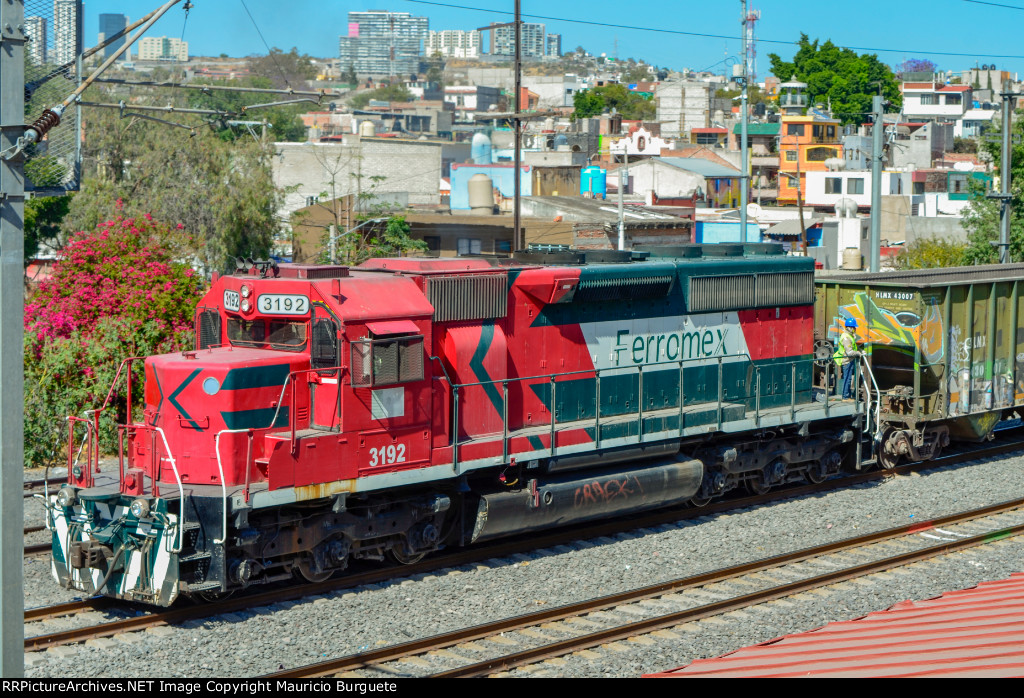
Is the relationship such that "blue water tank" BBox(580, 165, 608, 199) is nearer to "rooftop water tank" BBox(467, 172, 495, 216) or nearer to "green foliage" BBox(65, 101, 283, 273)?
"rooftop water tank" BBox(467, 172, 495, 216)

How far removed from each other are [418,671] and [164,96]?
1483 inches

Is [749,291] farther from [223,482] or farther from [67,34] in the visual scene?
[67,34]

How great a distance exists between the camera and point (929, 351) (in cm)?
1688

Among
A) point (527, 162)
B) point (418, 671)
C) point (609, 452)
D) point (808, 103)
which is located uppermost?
point (808, 103)

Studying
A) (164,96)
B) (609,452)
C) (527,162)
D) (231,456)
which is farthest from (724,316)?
(527,162)

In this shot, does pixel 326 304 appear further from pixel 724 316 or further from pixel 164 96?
pixel 164 96

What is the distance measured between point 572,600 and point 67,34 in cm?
697

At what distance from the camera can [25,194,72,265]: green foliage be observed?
2816cm

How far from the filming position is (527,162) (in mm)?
64062

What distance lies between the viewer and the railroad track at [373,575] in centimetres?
998

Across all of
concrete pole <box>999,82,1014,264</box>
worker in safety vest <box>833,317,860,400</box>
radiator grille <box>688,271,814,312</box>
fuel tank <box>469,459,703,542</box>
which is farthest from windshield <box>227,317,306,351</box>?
concrete pole <box>999,82,1014,264</box>

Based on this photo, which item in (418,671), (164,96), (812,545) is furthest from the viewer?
(164,96)
